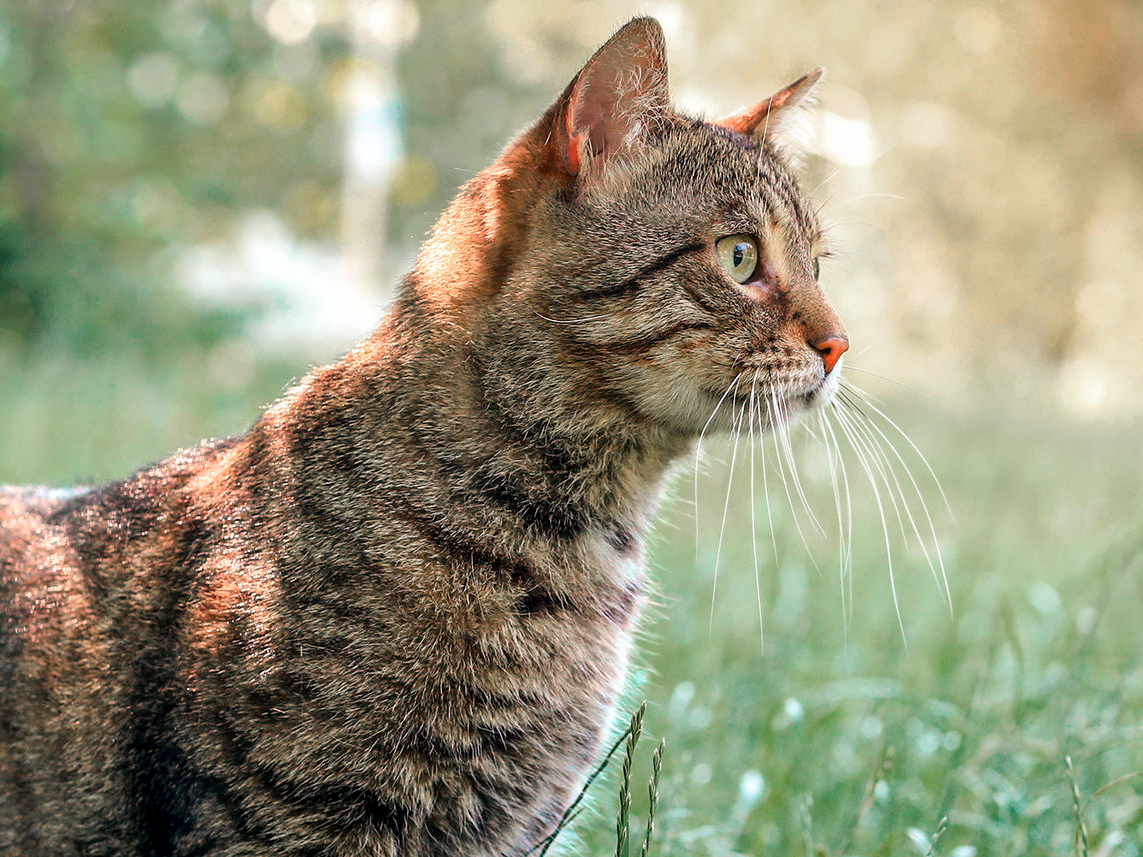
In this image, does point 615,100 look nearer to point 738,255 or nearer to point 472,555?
point 738,255

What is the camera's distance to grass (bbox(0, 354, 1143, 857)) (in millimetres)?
2332

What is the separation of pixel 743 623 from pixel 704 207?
2.08 meters

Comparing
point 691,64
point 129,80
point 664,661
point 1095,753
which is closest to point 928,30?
point 691,64

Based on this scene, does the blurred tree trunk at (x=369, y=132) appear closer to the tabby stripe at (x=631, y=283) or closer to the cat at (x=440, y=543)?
the cat at (x=440, y=543)

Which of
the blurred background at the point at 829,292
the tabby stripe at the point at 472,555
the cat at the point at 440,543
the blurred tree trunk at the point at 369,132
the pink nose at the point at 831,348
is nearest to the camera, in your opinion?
the cat at the point at 440,543

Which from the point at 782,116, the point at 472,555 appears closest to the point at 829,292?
the point at 782,116

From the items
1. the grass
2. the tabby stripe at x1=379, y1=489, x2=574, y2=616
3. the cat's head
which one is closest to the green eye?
the cat's head

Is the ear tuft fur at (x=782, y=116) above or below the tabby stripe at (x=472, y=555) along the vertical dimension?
above

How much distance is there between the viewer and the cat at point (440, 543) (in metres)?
1.76

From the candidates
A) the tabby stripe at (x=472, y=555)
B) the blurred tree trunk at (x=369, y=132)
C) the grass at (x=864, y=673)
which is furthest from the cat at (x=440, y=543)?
the blurred tree trunk at (x=369, y=132)

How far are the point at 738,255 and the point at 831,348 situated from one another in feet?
0.85

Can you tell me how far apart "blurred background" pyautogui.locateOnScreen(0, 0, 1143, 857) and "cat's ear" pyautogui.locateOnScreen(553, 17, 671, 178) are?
19.4 inches

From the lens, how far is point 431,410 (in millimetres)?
1976

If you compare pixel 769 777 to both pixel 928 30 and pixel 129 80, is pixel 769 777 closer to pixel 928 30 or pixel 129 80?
pixel 129 80
